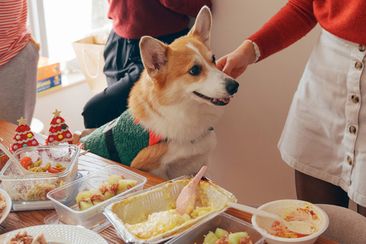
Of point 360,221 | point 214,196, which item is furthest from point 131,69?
point 360,221

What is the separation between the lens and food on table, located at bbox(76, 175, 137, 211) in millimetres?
1016

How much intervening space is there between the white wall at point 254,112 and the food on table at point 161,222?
1027mm

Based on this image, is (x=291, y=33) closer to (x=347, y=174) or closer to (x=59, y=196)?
(x=347, y=174)

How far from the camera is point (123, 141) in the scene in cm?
141

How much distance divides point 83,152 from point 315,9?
798 mm

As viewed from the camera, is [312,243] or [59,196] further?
[59,196]

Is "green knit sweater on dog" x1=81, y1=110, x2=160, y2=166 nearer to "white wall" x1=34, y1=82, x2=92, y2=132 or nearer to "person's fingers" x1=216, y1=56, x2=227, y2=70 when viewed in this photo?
"person's fingers" x1=216, y1=56, x2=227, y2=70

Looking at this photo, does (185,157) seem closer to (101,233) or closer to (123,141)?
(123,141)

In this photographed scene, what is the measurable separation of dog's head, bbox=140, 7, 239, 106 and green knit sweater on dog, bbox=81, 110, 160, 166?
4.6 inches

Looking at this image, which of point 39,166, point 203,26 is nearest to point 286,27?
point 203,26

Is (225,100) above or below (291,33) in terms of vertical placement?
below

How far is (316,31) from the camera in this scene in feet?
5.64

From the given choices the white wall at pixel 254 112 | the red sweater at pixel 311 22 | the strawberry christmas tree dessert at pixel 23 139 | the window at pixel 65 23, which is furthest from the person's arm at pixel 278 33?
the window at pixel 65 23

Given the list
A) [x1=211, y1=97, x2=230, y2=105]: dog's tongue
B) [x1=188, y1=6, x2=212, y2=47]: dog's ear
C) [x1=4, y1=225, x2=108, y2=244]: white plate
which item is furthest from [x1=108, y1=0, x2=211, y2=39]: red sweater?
[x1=4, y1=225, x2=108, y2=244]: white plate
